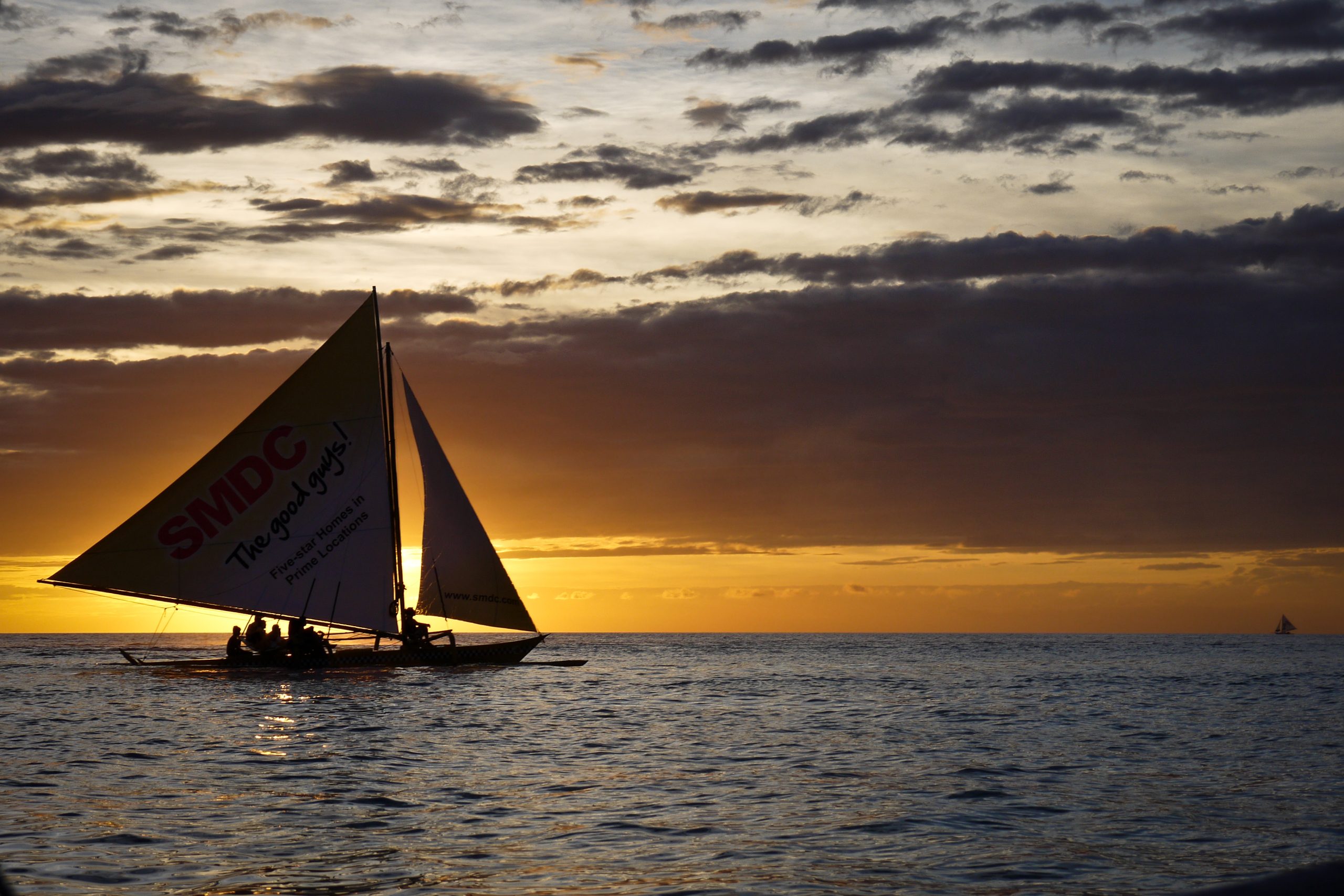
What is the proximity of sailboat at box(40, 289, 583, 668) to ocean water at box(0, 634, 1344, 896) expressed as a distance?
338 cm

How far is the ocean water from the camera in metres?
15.9

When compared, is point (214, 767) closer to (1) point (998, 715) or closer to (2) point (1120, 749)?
(2) point (1120, 749)

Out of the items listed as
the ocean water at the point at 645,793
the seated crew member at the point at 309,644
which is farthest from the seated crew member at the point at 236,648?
the seated crew member at the point at 309,644

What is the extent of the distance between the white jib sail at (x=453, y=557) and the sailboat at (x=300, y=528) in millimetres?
1689

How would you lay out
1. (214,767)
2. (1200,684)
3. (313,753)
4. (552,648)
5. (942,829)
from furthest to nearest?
(552,648) < (1200,684) < (313,753) < (214,767) < (942,829)

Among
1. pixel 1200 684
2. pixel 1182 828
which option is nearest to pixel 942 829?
pixel 1182 828

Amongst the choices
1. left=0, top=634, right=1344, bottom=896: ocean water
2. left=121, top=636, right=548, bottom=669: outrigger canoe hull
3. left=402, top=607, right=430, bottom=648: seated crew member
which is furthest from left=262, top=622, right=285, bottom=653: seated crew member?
left=402, top=607, right=430, bottom=648: seated crew member

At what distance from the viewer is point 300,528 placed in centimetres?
5291

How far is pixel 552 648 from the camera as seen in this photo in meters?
177

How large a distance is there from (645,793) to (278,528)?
34.0 metres

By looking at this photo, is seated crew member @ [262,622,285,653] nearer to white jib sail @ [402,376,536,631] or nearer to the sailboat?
the sailboat

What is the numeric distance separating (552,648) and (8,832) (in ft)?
528

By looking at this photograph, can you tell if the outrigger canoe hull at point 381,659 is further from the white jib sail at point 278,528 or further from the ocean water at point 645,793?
the white jib sail at point 278,528

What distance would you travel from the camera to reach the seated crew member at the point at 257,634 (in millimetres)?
54031
